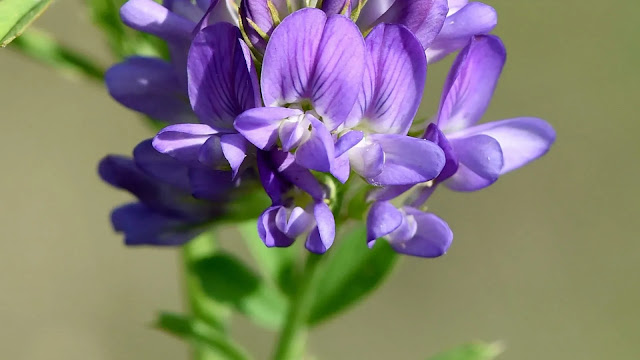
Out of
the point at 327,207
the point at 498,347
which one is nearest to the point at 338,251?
the point at 498,347

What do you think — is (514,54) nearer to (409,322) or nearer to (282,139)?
(409,322)

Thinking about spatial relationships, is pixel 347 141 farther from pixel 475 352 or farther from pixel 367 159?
pixel 475 352

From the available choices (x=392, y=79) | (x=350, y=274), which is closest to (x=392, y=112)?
(x=392, y=79)

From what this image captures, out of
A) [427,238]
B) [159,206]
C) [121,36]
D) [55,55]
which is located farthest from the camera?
[55,55]

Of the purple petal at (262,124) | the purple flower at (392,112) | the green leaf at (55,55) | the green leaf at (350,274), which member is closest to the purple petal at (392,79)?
the purple flower at (392,112)

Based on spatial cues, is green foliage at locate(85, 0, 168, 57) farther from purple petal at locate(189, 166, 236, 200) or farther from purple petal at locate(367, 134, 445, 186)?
purple petal at locate(367, 134, 445, 186)

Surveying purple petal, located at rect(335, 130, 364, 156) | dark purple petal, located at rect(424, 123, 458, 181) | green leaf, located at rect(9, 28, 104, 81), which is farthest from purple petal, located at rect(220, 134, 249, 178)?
green leaf, located at rect(9, 28, 104, 81)

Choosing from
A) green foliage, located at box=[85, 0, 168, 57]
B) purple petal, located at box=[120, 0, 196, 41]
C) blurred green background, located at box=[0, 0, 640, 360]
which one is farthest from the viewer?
blurred green background, located at box=[0, 0, 640, 360]

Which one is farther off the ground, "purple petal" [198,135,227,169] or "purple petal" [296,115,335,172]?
"purple petal" [296,115,335,172]
